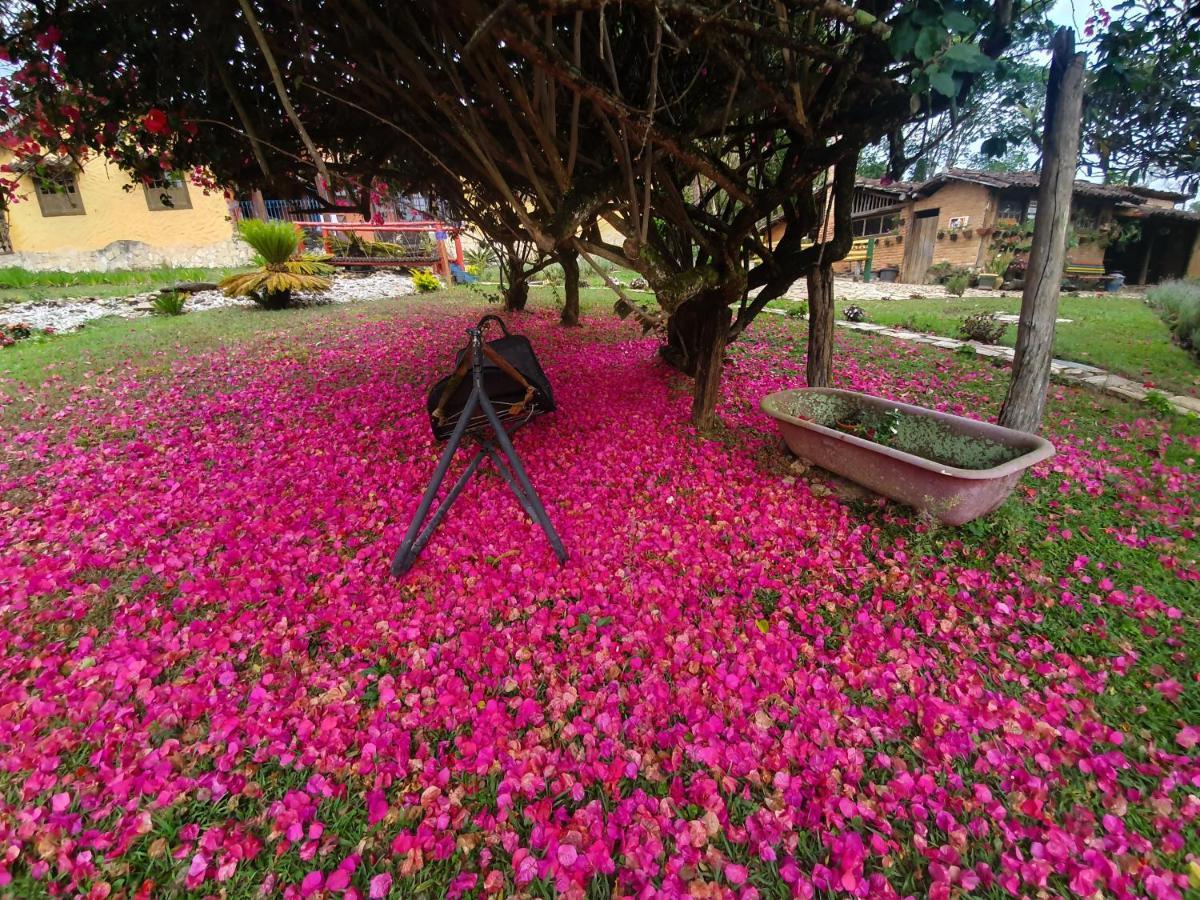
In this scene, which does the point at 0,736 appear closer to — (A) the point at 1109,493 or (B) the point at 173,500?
(B) the point at 173,500

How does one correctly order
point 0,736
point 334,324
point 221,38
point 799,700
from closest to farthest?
point 0,736 → point 799,700 → point 221,38 → point 334,324

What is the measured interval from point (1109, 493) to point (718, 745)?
3.37 meters

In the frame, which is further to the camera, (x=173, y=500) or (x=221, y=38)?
(x=173, y=500)

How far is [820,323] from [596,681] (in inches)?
119

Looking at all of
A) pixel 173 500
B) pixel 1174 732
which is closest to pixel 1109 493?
pixel 1174 732

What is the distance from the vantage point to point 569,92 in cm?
307

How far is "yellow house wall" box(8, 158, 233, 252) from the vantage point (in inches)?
556

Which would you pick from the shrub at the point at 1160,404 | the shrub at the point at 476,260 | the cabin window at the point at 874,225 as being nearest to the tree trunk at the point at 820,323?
the shrub at the point at 1160,404

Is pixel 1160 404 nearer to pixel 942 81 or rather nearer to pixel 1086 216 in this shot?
pixel 942 81

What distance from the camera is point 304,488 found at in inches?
133

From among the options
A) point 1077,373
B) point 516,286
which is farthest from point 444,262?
point 1077,373

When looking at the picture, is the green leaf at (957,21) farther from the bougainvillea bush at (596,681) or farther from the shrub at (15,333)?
the shrub at (15,333)

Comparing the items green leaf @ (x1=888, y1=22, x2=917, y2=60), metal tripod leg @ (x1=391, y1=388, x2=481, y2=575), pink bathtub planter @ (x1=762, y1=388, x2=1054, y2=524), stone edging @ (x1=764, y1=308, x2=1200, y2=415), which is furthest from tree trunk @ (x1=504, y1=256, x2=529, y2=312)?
green leaf @ (x1=888, y1=22, x2=917, y2=60)

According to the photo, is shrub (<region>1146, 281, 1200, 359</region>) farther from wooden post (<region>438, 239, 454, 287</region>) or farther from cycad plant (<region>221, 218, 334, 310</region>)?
cycad plant (<region>221, 218, 334, 310</region>)
